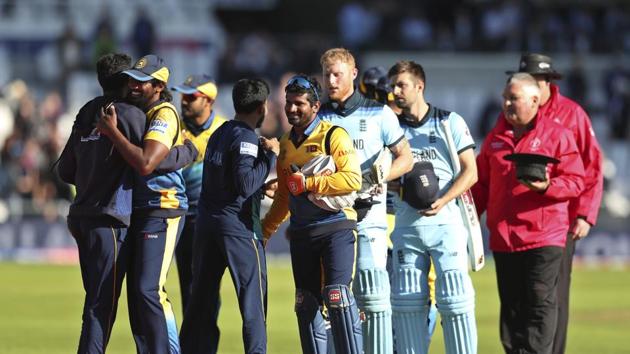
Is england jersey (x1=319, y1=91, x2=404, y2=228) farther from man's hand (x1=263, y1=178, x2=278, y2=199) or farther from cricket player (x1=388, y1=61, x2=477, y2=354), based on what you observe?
man's hand (x1=263, y1=178, x2=278, y2=199)

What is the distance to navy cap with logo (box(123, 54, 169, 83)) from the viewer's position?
1041cm

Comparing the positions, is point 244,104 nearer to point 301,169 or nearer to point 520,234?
point 301,169

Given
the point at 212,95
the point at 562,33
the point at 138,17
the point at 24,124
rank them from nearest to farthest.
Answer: the point at 212,95 < the point at 24,124 < the point at 138,17 < the point at 562,33

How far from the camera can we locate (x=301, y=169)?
1058 cm

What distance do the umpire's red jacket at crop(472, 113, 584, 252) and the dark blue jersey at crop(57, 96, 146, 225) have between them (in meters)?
3.07

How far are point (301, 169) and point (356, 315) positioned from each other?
1140 mm

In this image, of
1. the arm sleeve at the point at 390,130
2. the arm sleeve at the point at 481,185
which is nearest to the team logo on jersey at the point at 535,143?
the arm sleeve at the point at 481,185

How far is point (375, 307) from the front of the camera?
11109 millimetres

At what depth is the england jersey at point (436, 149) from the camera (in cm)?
1155

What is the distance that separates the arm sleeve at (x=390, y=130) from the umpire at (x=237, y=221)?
2.96ft

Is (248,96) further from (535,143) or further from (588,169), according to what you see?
(588,169)

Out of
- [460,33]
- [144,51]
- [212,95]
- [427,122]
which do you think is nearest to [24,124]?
[144,51]

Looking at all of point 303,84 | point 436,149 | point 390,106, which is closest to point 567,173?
point 436,149

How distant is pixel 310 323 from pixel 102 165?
1925 mm
